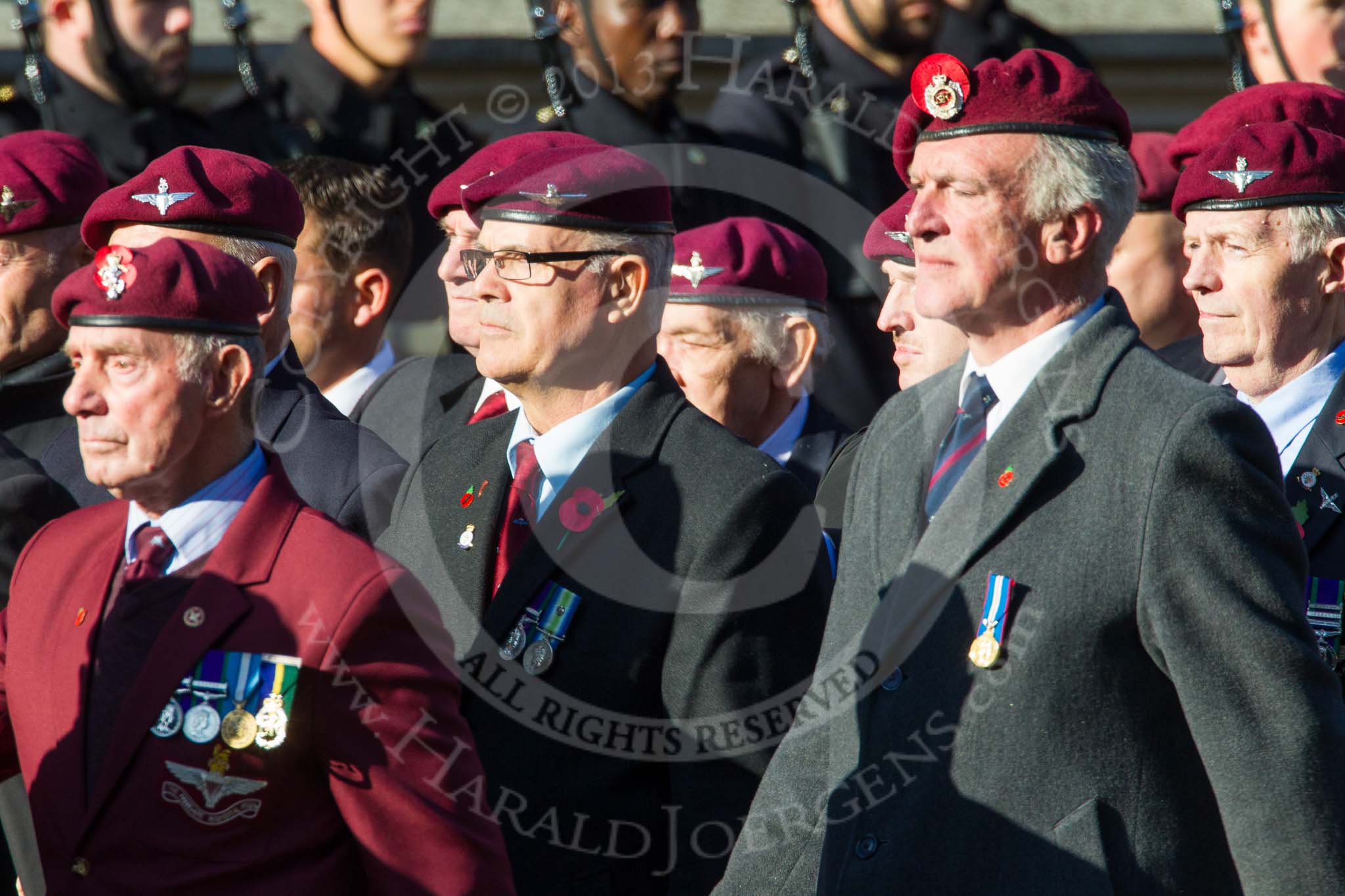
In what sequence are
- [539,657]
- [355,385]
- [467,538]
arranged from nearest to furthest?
[539,657] → [467,538] → [355,385]

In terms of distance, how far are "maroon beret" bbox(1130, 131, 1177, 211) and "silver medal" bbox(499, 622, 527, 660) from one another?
2852mm

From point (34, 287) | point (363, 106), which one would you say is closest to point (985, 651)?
point (34, 287)

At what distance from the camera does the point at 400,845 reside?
2.88 meters

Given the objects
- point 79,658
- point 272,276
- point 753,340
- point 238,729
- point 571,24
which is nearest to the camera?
point 238,729

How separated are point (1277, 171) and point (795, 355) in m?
1.59

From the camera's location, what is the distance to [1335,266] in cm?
432

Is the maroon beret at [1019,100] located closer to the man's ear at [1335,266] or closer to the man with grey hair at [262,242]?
the man's ear at [1335,266]

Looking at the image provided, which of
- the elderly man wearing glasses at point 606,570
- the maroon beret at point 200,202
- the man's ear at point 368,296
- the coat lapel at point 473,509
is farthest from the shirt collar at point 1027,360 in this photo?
the man's ear at point 368,296

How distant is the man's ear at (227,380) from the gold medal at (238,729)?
48cm

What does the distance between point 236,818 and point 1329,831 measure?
1567 millimetres

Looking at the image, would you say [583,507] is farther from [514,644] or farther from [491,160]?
[491,160]

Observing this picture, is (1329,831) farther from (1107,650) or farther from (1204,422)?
(1204,422)

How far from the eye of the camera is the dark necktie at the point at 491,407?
202 inches

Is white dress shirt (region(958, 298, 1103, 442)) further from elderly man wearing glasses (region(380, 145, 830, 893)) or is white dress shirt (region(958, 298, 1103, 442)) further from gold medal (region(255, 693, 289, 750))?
gold medal (region(255, 693, 289, 750))
